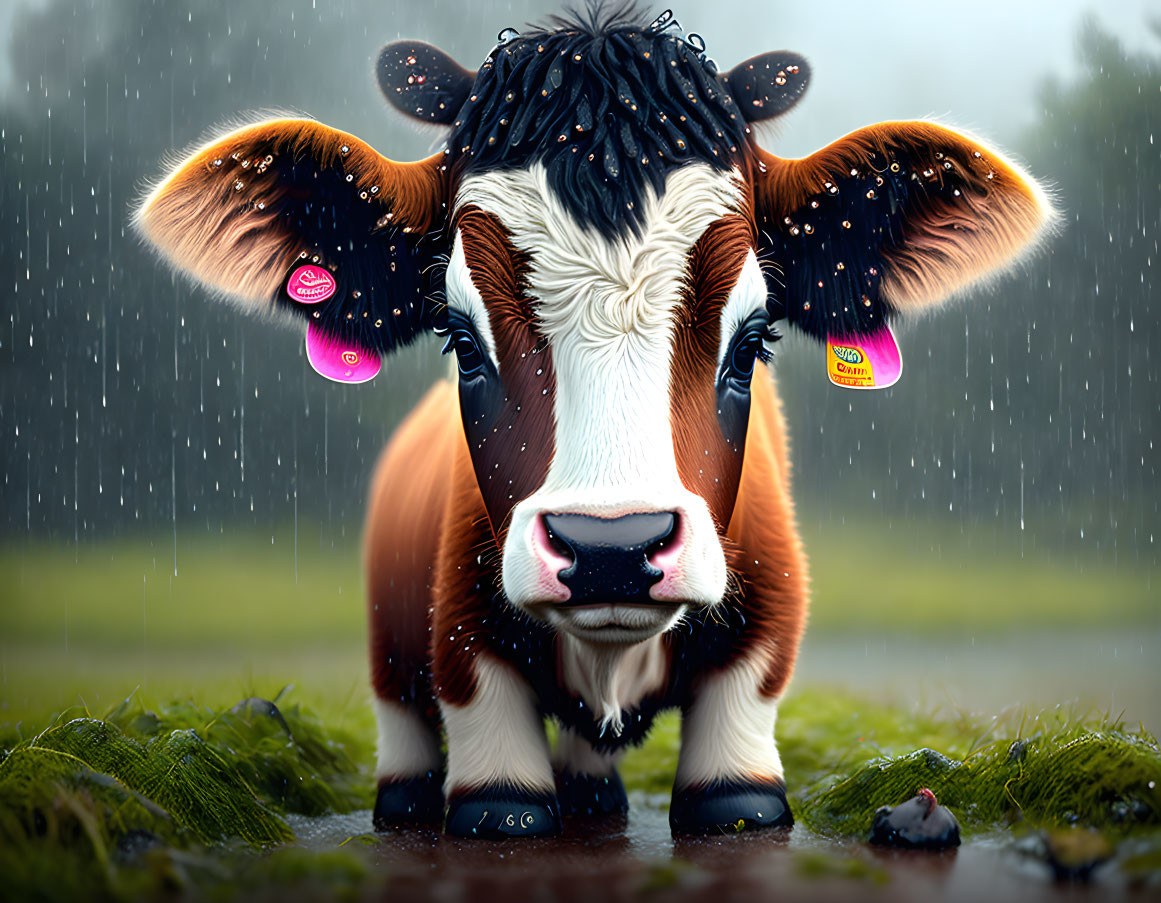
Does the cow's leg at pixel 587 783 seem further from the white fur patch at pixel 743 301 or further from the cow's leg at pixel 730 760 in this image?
the white fur patch at pixel 743 301

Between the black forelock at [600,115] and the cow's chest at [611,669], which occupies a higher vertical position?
the black forelock at [600,115]

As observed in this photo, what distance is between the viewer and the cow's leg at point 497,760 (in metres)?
3.46

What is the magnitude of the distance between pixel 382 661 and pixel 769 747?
1755mm

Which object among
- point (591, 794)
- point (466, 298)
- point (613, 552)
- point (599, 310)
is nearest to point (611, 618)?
point (613, 552)

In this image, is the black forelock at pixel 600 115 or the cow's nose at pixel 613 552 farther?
the black forelock at pixel 600 115

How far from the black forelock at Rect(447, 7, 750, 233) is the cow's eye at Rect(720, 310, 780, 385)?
468 mm

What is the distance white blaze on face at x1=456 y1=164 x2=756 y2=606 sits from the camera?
2.73 m

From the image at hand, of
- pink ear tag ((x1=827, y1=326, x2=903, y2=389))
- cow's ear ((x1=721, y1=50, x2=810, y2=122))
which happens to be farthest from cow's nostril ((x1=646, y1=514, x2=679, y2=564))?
cow's ear ((x1=721, y1=50, x2=810, y2=122))

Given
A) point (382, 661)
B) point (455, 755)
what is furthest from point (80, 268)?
point (455, 755)

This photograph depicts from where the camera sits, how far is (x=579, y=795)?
14.9 ft

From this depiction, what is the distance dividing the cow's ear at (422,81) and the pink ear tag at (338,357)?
2.81 feet

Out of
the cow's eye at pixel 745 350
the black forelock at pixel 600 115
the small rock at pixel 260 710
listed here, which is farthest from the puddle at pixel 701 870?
the black forelock at pixel 600 115

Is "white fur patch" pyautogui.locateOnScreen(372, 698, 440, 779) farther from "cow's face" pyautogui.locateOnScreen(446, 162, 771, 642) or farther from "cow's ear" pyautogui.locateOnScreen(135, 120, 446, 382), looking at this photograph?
"cow's face" pyautogui.locateOnScreen(446, 162, 771, 642)

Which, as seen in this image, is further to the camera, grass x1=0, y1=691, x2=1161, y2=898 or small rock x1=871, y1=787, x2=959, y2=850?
small rock x1=871, y1=787, x2=959, y2=850
